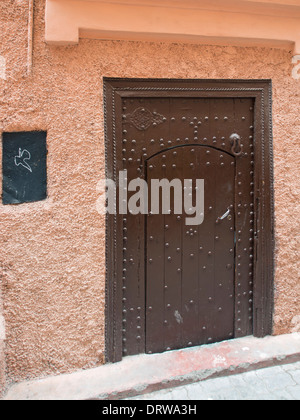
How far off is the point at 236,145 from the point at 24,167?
1.57 metres

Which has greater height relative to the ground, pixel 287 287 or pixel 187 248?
pixel 187 248

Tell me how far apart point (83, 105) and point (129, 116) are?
13.3 inches

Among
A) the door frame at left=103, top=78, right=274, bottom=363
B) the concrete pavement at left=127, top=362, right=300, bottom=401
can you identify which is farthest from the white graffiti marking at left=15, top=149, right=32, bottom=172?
the concrete pavement at left=127, top=362, right=300, bottom=401

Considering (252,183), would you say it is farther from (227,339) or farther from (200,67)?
(227,339)

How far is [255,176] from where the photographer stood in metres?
2.85

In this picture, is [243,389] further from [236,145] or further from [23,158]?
[23,158]

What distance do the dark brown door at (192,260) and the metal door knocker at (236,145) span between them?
0.07 m

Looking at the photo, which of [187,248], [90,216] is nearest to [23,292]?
[90,216]

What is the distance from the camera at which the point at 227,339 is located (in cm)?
296

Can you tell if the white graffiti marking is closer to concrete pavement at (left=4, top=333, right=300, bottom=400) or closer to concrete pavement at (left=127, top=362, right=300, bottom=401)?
concrete pavement at (left=4, top=333, right=300, bottom=400)

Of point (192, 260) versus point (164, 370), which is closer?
point (164, 370)

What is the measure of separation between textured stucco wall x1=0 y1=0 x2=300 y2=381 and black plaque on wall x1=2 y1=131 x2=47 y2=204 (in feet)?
0.17

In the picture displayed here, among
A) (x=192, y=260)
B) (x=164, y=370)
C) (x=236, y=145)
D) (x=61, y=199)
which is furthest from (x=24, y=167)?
(x=164, y=370)

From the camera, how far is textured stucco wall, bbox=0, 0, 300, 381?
7.67 feet
